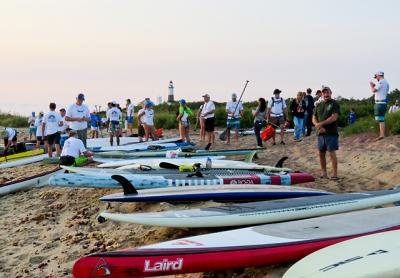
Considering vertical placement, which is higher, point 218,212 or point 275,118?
point 275,118

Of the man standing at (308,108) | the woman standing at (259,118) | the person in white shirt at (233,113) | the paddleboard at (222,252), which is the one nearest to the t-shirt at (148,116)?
the person in white shirt at (233,113)

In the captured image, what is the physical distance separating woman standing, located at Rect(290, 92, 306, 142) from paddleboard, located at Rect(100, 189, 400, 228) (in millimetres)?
7220

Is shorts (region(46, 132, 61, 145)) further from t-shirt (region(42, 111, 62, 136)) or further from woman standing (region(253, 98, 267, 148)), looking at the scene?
woman standing (region(253, 98, 267, 148))

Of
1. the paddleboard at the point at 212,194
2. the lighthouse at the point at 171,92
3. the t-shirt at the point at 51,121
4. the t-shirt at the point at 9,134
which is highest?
the lighthouse at the point at 171,92

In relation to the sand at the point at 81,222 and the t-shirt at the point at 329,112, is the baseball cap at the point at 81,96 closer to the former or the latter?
the sand at the point at 81,222

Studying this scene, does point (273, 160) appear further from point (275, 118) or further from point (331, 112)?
point (331, 112)

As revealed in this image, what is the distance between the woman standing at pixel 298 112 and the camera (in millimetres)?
12102

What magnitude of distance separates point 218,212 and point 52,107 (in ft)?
24.0

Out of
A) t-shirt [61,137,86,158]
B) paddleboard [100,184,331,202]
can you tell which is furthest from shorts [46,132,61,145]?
paddleboard [100,184,331,202]

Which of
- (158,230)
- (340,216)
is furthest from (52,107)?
(340,216)

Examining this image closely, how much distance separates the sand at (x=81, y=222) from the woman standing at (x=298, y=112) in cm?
270

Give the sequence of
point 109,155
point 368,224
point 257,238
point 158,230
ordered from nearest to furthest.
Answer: point 257,238 → point 368,224 → point 158,230 → point 109,155

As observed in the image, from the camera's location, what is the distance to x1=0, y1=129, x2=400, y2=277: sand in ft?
14.2

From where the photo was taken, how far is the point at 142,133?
1454 cm
